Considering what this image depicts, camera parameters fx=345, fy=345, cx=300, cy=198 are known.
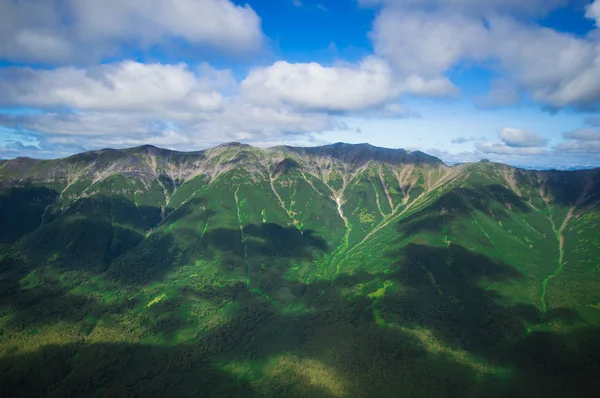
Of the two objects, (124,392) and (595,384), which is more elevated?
(595,384)

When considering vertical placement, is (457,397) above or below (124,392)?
above

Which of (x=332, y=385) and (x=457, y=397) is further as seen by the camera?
(x=332, y=385)

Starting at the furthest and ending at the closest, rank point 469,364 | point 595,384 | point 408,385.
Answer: point 469,364
point 408,385
point 595,384

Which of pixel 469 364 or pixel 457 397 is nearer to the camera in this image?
pixel 457 397

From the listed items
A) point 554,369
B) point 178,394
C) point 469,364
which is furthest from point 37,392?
point 554,369

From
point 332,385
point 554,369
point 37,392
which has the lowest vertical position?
point 37,392

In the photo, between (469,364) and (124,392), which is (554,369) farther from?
(124,392)

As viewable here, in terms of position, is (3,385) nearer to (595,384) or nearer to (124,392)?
(124,392)

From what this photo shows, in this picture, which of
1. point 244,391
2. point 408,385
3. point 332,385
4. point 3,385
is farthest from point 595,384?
point 3,385

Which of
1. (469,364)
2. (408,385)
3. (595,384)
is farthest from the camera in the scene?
(469,364)
